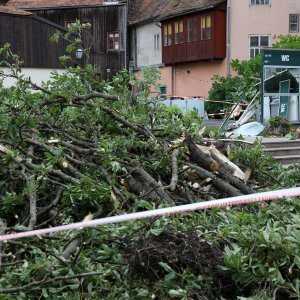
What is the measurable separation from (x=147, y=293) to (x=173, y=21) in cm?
3657

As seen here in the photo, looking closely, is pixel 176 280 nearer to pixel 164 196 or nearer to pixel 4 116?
pixel 164 196

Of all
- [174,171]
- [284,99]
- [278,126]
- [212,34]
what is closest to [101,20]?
[212,34]

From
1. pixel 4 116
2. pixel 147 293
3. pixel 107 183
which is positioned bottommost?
pixel 147 293

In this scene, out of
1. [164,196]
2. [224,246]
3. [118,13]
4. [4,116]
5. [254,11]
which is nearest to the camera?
[224,246]

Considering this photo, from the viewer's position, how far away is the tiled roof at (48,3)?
4097cm

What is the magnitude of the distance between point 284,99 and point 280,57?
3.92ft

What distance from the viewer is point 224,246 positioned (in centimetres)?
325

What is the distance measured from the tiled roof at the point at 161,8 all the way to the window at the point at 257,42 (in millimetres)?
2816

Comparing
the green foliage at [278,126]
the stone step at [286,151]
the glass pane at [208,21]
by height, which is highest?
the glass pane at [208,21]

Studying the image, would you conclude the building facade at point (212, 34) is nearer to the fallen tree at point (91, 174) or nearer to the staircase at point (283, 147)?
the staircase at point (283, 147)

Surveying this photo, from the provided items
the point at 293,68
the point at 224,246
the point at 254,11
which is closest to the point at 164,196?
the point at 224,246

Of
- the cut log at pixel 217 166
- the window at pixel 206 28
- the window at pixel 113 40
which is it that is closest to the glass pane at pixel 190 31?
the window at pixel 206 28

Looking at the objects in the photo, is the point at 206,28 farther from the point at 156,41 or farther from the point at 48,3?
the point at 48,3

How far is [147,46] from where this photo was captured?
41844 mm
